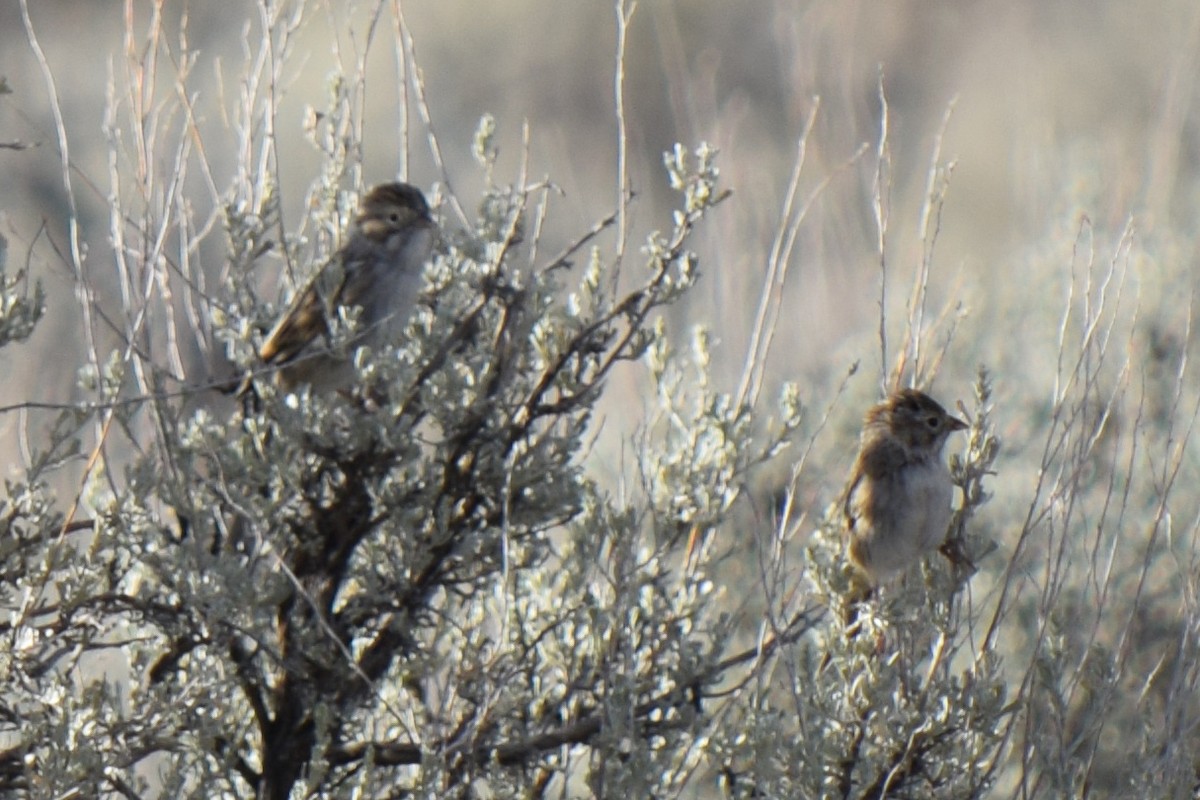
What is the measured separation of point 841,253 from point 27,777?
7234 millimetres

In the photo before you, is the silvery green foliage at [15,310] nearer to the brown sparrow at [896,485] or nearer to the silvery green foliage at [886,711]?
the silvery green foliage at [886,711]

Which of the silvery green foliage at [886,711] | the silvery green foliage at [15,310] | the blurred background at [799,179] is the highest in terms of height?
the blurred background at [799,179]

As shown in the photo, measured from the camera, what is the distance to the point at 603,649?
4156mm

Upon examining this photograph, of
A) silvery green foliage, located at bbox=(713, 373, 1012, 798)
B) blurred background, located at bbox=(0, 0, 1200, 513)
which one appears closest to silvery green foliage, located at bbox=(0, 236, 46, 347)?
silvery green foliage, located at bbox=(713, 373, 1012, 798)

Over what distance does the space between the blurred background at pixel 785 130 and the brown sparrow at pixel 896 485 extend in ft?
6.85

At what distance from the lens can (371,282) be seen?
546 centimetres

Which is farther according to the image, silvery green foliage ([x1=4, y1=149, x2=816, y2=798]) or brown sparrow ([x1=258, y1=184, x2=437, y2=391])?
brown sparrow ([x1=258, y1=184, x2=437, y2=391])

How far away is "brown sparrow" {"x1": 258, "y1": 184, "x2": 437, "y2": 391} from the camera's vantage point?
489 centimetres

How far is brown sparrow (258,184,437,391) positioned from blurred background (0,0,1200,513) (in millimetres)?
2541

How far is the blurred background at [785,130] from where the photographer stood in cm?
974

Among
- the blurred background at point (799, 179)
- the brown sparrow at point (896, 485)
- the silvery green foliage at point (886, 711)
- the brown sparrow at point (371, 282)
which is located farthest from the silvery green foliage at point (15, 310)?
the brown sparrow at point (896, 485)

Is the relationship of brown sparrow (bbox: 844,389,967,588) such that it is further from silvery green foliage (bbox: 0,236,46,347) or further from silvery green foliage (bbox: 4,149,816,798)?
silvery green foliage (bbox: 0,236,46,347)

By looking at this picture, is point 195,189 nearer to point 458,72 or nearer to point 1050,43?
point 458,72

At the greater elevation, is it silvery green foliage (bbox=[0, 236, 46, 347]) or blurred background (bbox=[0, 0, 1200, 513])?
blurred background (bbox=[0, 0, 1200, 513])
